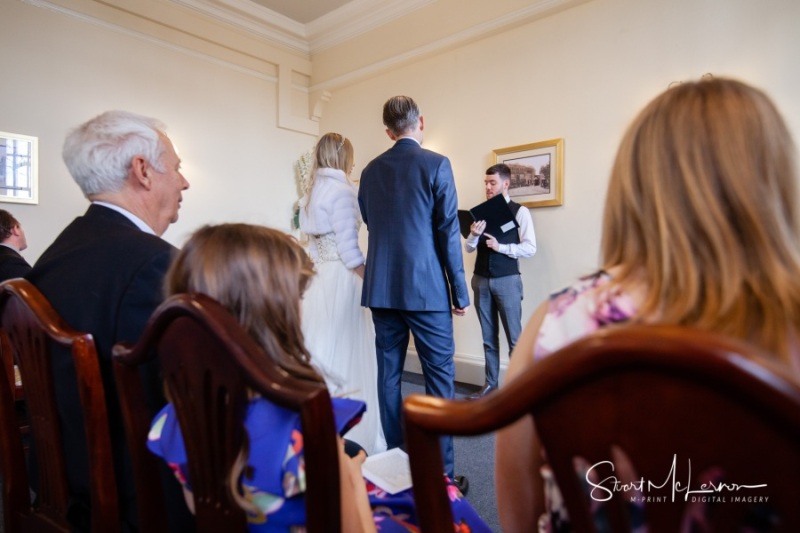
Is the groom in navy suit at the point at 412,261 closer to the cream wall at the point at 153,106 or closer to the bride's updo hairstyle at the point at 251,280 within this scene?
the cream wall at the point at 153,106

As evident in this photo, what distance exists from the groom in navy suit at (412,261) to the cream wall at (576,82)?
1.35 metres

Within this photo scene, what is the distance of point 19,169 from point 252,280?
3549 millimetres

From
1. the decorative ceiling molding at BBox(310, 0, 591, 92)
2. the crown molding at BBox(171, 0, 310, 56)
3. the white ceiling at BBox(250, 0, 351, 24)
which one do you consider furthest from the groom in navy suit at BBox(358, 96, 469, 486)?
the crown molding at BBox(171, 0, 310, 56)

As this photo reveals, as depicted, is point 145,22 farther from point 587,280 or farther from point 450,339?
point 587,280

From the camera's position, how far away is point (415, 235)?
2.02 meters

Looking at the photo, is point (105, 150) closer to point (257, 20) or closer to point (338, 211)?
point (338, 211)

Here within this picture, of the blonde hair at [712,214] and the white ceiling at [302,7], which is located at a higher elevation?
the white ceiling at [302,7]

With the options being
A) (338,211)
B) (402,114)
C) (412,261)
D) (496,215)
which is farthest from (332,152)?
(496,215)

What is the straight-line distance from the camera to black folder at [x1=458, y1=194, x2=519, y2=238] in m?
3.20

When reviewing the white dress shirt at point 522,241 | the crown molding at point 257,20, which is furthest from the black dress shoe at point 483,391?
the crown molding at point 257,20

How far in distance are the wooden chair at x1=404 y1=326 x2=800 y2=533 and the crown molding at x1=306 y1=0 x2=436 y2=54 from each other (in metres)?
4.27

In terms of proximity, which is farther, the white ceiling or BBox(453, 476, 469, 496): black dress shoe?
the white ceiling

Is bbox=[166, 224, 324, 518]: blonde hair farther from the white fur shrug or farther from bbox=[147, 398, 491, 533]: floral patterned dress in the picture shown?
the white fur shrug

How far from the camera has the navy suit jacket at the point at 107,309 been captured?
928mm
